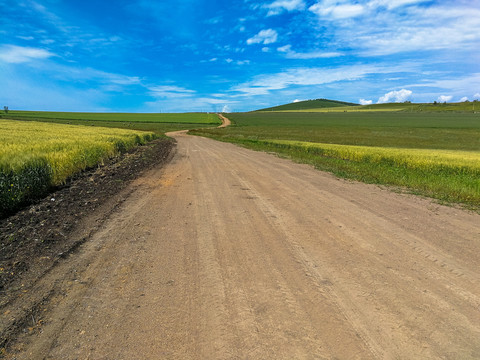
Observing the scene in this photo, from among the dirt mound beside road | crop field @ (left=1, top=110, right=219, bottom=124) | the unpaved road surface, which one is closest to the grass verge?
the unpaved road surface

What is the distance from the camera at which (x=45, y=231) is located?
5.17 metres

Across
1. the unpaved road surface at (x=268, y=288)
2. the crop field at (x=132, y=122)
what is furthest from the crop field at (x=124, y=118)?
the unpaved road surface at (x=268, y=288)

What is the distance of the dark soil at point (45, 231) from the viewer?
3.73 metres

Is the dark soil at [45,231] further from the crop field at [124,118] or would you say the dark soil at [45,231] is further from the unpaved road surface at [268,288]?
the crop field at [124,118]

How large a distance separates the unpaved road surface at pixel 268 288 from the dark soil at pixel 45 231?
1.24ft

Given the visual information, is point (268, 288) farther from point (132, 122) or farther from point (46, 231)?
point (132, 122)

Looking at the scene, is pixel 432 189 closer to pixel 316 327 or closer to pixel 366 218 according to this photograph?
pixel 366 218

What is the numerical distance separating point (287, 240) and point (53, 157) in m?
8.49

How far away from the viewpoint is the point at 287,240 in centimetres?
492

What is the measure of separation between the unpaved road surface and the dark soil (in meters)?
0.38

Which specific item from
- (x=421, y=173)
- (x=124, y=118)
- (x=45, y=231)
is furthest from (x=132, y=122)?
(x=45, y=231)

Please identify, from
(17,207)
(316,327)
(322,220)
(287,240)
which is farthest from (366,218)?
(17,207)

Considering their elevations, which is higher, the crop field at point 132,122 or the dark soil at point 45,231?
the crop field at point 132,122

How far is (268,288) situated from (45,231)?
4500 mm
